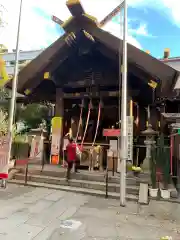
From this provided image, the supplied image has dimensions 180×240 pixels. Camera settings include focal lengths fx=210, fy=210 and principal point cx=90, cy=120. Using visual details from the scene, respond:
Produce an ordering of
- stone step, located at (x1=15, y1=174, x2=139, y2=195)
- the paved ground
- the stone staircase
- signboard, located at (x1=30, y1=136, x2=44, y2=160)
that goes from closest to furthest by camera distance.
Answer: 1. the paved ground
2. the stone staircase
3. stone step, located at (x1=15, y1=174, x2=139, y2=195)
4. signboard, located at (x1=30, y1=136, x2=44, y2=160)

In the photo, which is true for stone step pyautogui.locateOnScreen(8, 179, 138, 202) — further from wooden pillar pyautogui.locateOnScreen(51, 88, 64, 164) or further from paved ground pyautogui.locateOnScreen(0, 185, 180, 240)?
wooden pillar pyautogui.locateOnScreen(51, 88, 64, 164)

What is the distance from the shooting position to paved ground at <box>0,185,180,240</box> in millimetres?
4473

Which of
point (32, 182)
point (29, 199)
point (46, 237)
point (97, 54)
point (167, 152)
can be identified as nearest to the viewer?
point (46, 237)

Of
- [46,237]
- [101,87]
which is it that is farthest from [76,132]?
[46,237]

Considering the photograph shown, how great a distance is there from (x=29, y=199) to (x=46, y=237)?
2670 mm

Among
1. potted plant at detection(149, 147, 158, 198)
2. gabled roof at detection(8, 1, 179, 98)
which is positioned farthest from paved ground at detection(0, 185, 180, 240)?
gabled roof at detection(8, 1, 179, 98)

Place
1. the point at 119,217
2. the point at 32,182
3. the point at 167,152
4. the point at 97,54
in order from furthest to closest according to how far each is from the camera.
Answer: the point at 97,54 < the point at 32,182 < the point at 167,152 < the point at 119,217

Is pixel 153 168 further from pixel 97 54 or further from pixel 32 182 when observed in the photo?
pixel 97 54

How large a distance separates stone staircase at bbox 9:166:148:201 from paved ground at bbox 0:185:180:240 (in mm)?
496

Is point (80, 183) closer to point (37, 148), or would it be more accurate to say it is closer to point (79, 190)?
point (79, 190)

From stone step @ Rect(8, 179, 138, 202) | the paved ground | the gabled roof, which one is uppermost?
the gabled roof

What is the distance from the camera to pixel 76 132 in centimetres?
1149

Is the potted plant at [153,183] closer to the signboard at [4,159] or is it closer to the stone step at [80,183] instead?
the stone step at [80,183]

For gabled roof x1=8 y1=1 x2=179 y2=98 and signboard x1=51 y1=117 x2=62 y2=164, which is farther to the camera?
signboard x1=51 y1=117 x2=62 y2=164
